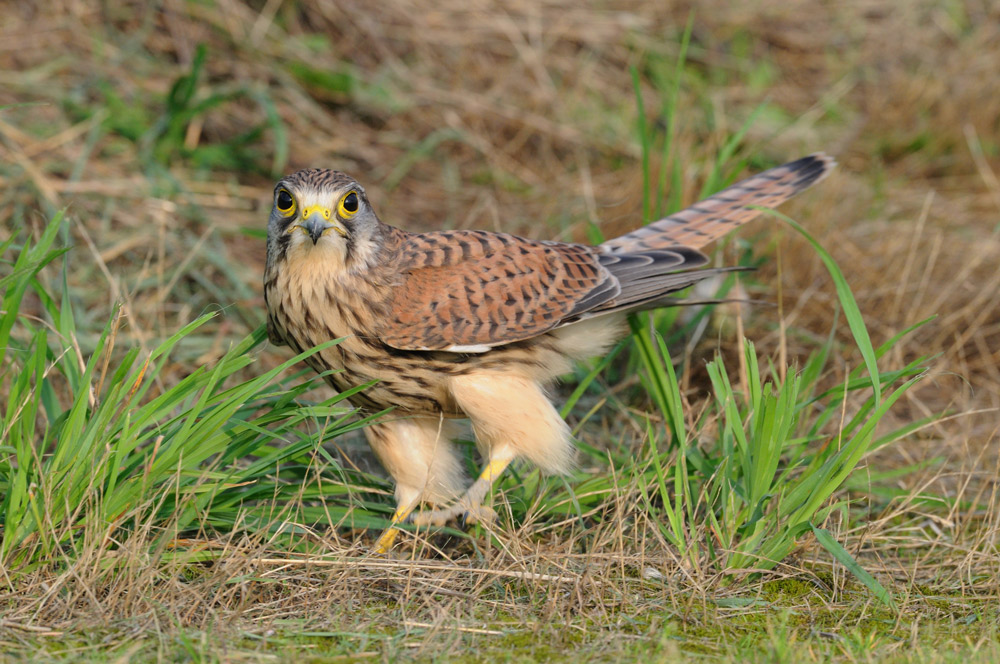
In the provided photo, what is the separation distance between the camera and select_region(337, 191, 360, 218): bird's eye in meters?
3.07

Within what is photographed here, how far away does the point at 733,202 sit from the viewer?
13.0 ft

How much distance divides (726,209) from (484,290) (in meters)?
1.16

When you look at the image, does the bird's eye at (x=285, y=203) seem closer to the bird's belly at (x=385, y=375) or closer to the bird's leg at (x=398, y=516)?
the bird's belly at (x=385, y=375)

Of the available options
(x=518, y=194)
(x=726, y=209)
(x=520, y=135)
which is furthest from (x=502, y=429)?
(x=520, y=135)

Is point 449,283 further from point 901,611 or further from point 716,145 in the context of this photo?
point 716,145

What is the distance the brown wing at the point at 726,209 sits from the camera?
3885 mm

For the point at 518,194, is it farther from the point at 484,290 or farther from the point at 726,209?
the point at 484,290

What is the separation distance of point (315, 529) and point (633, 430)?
1.38m

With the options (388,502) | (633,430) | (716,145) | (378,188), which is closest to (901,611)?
(633,430)

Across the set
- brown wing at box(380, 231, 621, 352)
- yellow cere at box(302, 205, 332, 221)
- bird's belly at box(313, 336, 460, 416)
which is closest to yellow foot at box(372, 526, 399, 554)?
bird's belly at box(313, 336, 460, 416)

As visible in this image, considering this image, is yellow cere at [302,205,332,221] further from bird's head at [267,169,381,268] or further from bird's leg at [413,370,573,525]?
bird's leg at [413,370,573,525]

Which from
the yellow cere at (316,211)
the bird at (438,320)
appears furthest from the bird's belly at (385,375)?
the yellow cere at (316,211)

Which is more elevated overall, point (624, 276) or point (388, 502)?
point (624, 276)

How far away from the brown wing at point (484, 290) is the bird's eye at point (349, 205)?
0.26 metres
